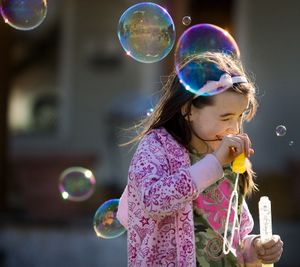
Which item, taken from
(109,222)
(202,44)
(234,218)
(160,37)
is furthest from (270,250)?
(160,37)

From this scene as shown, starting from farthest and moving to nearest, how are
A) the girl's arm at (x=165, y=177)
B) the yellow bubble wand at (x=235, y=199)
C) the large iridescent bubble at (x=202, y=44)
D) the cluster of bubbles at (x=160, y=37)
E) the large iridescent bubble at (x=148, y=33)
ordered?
1. the large iridescent bubble at (x=148, y=33)
2. the cluster of bubbles at (x=160, y=37)
3. the large iridescent bubble at (x=202, y=44)
4. the yellow bubble wand at (x=235, y=199)
5. the girl's arm at (x=165, y=177)

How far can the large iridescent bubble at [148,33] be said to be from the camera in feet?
11.5

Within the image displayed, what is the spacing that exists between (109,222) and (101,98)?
6278 mm

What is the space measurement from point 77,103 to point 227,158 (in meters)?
7.06

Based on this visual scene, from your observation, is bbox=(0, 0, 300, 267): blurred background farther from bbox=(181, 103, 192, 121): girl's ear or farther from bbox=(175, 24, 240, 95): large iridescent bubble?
bbox=(181, 103, 192, 121): girl's ear

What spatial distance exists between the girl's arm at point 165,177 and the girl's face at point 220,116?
0.36ft

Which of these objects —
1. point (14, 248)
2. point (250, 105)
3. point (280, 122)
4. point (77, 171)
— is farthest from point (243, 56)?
point (250, 105)

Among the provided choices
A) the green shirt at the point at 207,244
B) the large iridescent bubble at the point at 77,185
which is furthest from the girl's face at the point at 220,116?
the large iridescent bubble at the point at 77,185

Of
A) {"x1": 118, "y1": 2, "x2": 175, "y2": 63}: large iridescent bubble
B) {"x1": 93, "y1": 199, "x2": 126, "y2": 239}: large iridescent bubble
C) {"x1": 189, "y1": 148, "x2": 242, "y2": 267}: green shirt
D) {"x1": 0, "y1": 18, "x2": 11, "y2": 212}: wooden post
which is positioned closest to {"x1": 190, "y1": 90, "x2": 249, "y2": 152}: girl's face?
{"x1": 189, "y1": 148, "x2": 242, "y2": 267}: green shirt

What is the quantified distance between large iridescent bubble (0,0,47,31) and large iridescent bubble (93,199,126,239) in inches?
49.4

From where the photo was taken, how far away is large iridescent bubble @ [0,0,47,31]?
411cm

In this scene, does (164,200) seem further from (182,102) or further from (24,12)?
(24,12)

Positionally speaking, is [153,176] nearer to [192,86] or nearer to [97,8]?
[192,86]

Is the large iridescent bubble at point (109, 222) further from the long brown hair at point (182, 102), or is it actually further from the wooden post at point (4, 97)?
the wooden post at point (4, 97)
